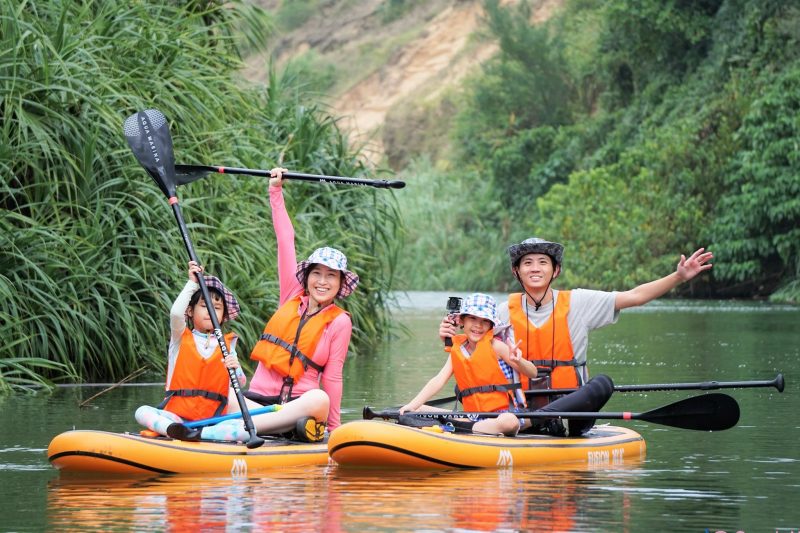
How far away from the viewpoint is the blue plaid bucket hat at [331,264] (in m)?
8.69

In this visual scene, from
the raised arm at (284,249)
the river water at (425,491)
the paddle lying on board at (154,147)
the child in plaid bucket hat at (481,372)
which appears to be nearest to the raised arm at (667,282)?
the child in plaid bucket hat at (481,372)

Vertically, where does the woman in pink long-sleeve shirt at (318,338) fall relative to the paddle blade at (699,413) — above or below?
above

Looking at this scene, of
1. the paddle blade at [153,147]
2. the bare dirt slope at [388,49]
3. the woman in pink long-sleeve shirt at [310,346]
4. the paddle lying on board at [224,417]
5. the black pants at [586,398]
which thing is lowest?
the paddle lying on board at [224,417]

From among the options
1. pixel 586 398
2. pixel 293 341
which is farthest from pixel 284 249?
pixel 586 398

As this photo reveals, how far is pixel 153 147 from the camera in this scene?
9.88m

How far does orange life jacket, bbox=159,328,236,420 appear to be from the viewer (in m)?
8.47

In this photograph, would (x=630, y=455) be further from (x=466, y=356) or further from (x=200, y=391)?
(x=200, y=391)

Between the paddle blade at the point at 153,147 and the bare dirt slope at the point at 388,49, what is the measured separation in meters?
58.0

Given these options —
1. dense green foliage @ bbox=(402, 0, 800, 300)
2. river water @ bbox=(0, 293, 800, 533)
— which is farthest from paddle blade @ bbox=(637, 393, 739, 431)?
dense green foliage @ bbox=(402, 0, 800, 300)

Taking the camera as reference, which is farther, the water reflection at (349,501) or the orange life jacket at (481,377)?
the orange life jacket at (481,377)

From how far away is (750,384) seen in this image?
29.2 ft

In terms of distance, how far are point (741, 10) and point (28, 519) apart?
3372cm

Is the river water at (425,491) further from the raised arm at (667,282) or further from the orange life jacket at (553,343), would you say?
the raised arm at (667,282)

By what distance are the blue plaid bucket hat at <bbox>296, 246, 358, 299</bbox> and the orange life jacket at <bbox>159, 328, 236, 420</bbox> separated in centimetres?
57
